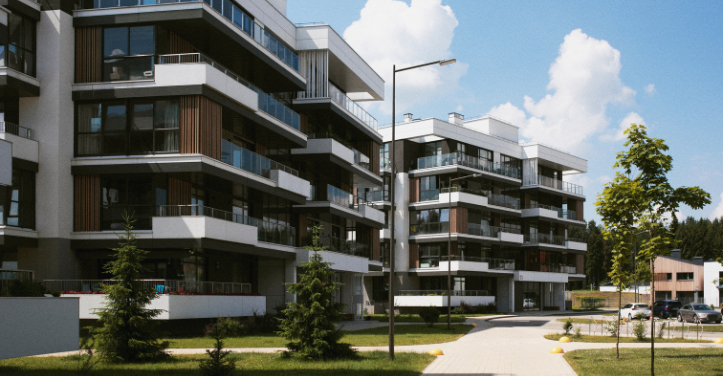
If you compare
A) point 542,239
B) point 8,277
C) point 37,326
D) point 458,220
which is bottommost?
point 37,326

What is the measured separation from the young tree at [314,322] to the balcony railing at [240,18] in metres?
15.3

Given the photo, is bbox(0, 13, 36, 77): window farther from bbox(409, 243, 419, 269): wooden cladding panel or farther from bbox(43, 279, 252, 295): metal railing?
bbox(409, 243, 419, 269): wooden cladding panel

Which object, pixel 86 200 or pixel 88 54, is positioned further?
pixel 88 54

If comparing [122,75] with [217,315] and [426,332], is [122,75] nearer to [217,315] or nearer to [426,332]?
[217,315]

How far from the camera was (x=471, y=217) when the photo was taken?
61781 millimetres

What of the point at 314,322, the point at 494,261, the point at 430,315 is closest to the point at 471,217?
the point at 494,261

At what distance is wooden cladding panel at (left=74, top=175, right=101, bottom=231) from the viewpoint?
2741cm

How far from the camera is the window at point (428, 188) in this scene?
2394 inches

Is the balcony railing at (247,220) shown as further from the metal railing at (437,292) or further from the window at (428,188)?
the window at (428,188)

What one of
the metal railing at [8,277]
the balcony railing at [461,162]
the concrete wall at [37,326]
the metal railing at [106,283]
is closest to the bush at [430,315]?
the metal railing at [106,283]

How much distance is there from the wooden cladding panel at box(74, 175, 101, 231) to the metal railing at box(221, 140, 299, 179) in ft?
17.5

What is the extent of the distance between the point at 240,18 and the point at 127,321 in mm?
17836

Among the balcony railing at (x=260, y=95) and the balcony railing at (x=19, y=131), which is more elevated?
the balcony railing at (x=260, y=95)

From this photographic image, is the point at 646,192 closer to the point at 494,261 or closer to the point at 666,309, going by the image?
the point at 666,309
